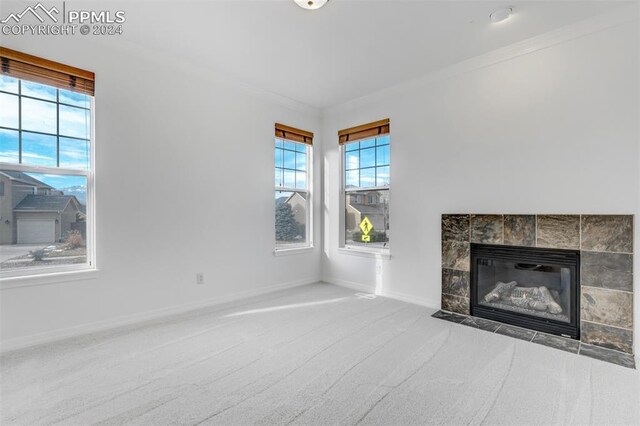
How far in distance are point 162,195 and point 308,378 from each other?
7.76 ft

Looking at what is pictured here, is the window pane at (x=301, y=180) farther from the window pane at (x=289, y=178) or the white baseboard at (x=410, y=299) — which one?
the white baseboard at (x=410, y=299)

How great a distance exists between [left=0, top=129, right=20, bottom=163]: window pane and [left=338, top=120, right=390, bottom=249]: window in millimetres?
3546

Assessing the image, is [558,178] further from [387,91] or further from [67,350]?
[67,350]

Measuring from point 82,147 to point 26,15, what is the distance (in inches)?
41.7

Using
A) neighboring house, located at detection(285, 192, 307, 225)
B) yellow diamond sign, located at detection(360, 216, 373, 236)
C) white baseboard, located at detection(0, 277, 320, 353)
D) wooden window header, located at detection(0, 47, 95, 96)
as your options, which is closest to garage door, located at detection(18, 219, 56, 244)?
white baseboard, located at detection(0, 277, 320, 353)

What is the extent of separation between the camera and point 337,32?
275cm

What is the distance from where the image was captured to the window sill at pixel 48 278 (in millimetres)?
2428

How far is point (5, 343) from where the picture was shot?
7.89ft

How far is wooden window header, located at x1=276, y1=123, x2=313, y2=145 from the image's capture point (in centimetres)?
431

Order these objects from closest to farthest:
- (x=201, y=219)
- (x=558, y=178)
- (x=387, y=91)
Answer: (x=558, y=178) → (x=201, y=219) → (x=387, y=91)

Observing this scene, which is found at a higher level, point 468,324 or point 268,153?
point 268,153

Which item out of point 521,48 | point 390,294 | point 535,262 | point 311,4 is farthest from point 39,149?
point 535,262

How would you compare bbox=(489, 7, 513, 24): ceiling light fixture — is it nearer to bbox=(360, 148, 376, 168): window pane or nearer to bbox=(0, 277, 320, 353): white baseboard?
bbox=(360, 148, 376, 168): window pane

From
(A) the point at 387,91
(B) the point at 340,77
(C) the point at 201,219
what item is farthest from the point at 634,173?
(C) the point at 201,219
